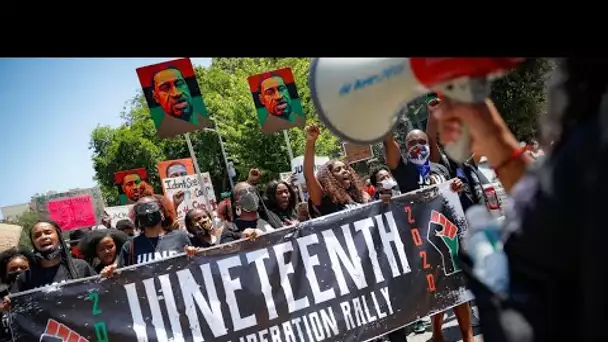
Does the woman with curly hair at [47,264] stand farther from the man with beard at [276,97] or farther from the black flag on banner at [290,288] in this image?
the man with beard at [276,97]

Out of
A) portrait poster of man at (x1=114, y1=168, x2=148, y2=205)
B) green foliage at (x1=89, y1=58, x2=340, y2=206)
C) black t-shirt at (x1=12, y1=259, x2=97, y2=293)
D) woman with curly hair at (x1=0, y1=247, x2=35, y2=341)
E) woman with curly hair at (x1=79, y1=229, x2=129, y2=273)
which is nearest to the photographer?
black t-shirt at (x1=12, y1=259, x2=97, y2=293)

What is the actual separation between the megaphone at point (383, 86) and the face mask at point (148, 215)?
146 inches

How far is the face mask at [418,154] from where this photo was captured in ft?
15.9

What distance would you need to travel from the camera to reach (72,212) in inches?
611

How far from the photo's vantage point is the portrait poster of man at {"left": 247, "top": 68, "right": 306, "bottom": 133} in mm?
11758

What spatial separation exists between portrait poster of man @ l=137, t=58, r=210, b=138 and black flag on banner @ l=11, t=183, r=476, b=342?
5.34 m

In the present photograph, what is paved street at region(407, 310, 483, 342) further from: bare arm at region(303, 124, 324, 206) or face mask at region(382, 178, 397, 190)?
bare arm at region(303, 124, 324, 206)

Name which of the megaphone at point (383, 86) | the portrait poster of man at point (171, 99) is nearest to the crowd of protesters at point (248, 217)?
the megaphone at point (383, 86)

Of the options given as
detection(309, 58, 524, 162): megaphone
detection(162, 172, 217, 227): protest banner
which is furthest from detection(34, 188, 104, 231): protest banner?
detection(309, 58, 524, 162): megaphone

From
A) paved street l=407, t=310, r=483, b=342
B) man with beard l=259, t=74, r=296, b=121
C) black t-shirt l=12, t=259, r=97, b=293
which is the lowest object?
paved street l=407, t=310, r=483, b=342
